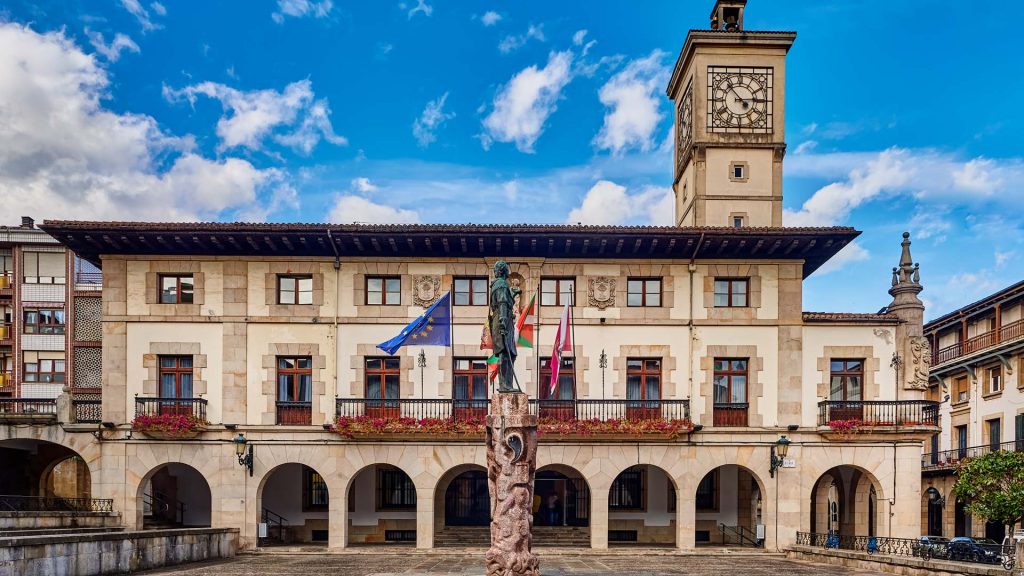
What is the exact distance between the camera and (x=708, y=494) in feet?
93.2

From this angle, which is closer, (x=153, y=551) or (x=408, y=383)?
(x=153, y=551)

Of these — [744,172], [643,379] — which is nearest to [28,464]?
[643,379]

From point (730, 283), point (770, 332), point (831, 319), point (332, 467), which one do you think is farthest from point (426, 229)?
point (831, 319)

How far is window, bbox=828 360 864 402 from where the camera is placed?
26.0 m

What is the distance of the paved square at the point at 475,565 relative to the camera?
19.9 meters

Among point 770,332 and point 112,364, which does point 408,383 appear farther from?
point 770,332

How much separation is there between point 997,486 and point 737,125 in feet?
54.9

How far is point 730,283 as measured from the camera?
26281 mm

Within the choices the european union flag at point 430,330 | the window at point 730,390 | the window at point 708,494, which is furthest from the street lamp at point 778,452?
the european union flag at point 430,330

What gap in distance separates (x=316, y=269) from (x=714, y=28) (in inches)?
800

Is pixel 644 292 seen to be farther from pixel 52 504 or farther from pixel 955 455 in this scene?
pixel 955 455

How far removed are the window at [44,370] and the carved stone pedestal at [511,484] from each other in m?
34.1

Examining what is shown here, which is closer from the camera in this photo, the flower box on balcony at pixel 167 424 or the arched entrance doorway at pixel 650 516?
the flower box on balcony at pixel 167 424

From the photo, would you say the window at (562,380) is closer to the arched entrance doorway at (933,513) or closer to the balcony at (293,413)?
the balcony at (293,413)
